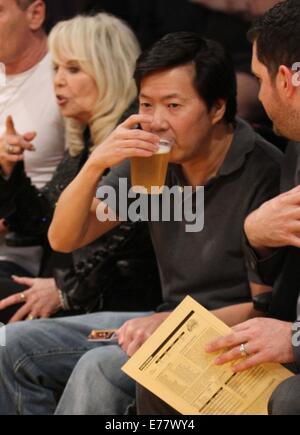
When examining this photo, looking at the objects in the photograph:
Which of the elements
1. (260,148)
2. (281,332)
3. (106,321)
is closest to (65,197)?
(106,321)

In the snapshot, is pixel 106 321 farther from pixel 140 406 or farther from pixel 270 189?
pixel 270 189

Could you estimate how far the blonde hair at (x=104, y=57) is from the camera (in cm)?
303

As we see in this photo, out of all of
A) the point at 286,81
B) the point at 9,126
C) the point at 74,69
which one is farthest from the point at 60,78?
the point at 286,81

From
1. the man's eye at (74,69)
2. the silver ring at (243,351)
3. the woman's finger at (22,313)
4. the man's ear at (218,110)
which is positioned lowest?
the woman's finger at (22,313)

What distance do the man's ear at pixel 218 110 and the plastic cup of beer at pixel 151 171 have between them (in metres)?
0.22

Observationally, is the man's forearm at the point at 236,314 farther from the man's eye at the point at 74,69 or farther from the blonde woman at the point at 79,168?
the man's eye at the point at 74,69

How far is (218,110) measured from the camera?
2.71 metres

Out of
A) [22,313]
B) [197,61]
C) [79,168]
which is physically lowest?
[22,313]

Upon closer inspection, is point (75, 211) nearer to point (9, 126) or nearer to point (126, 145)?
point (126, 145)

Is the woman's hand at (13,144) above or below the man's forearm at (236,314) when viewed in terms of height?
above

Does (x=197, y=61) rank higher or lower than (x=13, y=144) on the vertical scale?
higher

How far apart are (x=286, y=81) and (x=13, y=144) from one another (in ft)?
3.16

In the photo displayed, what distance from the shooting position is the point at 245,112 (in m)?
3.02

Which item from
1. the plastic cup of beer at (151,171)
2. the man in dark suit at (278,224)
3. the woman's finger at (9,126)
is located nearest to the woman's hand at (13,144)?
the woman's finger at (9,126)
